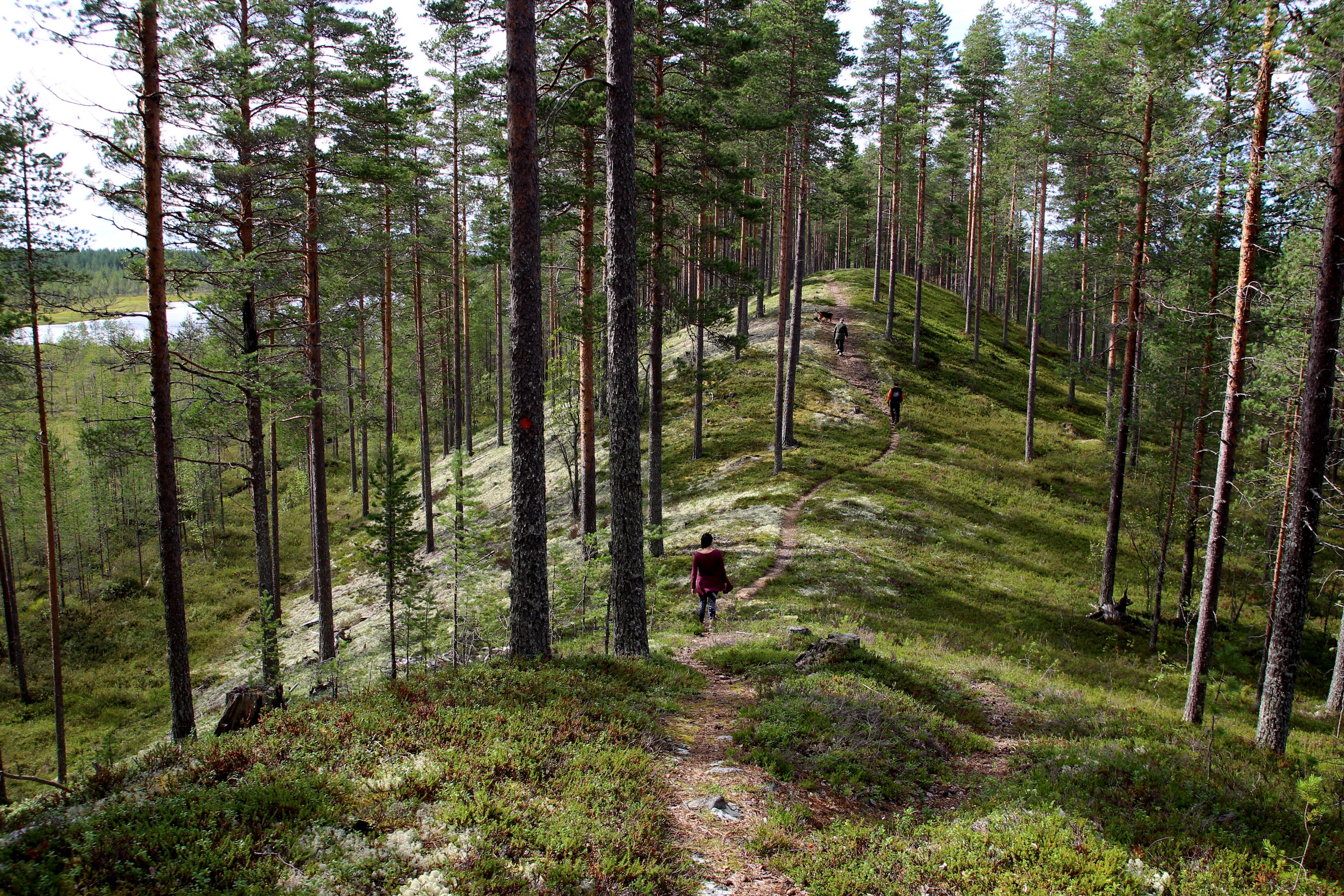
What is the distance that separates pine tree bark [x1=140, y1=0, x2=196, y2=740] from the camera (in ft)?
33.1

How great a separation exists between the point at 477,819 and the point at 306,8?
18622 mm

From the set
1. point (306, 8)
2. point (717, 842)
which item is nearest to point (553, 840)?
point (717, 842)

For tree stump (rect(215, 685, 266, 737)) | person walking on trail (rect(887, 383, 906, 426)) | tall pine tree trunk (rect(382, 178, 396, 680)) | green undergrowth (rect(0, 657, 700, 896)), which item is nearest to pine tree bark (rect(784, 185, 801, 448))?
person walking on trail (rect(887, 383, 906, 426))

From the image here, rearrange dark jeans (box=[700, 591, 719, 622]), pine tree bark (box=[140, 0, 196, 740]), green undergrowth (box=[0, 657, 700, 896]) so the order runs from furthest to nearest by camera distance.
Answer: dark jeans (box=[700, 591, 719, 622]) < pine tree bark (box=[140, 0, 196, 740]) < green undergrowth (box=[0, 657, 700, 896])

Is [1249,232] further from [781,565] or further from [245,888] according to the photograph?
[245,888]

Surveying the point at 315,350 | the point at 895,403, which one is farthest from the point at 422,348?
the point at 895,403

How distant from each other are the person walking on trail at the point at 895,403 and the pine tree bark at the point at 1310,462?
2079cm

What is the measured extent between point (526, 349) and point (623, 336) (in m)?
1.59

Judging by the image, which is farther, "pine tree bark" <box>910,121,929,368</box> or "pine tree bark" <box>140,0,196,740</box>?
"pine tree bark" <box>910,121,929,368</box>

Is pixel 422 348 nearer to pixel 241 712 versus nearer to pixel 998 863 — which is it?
pixel 241 712

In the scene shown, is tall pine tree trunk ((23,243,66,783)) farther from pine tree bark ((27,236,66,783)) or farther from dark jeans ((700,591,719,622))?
dark jeans ((700,591,719,622))

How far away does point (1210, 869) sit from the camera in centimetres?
528

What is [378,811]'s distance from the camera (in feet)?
16.5

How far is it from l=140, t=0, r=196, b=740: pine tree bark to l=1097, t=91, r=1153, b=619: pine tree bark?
20.0m
